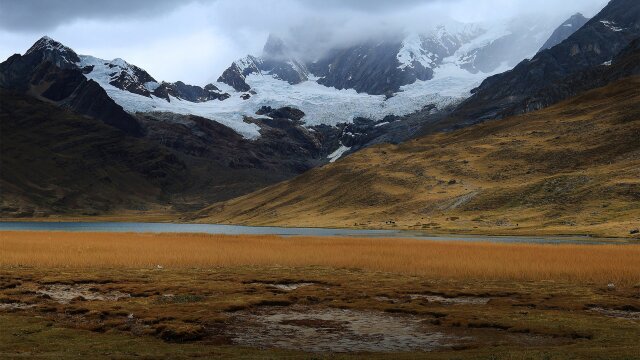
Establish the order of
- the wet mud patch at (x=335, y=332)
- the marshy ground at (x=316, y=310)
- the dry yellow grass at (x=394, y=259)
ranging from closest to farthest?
the marshy ground at (x=316, y=310)
the wet mud patch at (x=335, y=332)
the dry yellow grass at (x=394, y=259)

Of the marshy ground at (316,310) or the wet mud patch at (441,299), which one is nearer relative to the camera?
the marshy ground at (316,310)

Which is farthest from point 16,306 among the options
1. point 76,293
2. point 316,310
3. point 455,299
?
point 455,299

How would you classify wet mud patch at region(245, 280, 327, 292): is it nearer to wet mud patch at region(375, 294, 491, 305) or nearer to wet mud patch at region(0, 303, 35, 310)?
wet mud patch at region(375, 294, 491, 305)

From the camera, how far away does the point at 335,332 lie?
2625 cm

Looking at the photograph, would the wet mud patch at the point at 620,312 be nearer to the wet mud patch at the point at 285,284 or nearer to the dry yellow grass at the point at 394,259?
the dry yellow grass at the point at 394,259

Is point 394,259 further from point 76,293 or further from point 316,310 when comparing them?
point 76,293

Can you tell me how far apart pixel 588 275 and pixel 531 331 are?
69.9 feet

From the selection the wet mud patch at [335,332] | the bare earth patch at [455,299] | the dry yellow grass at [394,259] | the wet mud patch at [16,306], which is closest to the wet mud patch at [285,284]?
the bare earth patch at [455,299]

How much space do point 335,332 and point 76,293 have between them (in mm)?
18531

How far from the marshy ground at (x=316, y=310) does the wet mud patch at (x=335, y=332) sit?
0.21 ft

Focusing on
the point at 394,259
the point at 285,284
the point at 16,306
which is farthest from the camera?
the point at 394,259

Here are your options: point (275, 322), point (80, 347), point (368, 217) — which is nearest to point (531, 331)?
point (275, 322)

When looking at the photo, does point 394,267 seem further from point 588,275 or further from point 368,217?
point 368,217

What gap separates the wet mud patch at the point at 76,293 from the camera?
34562mm
